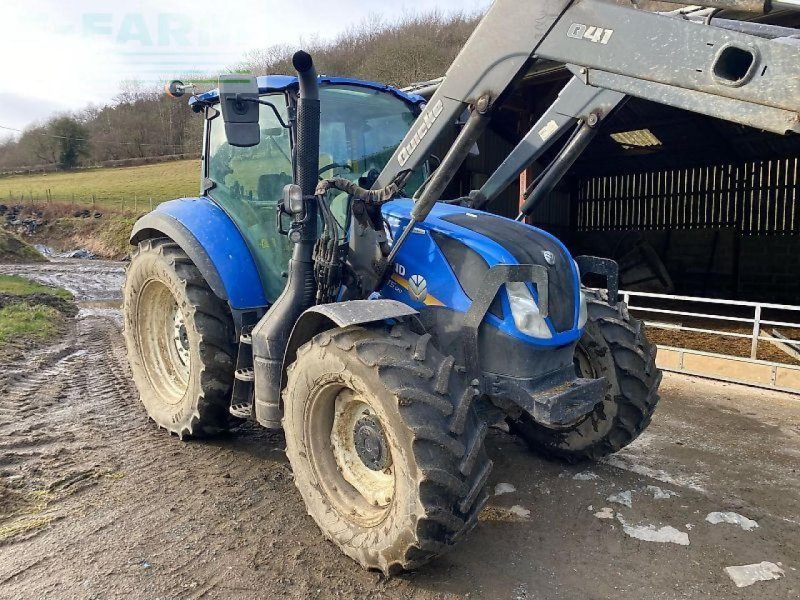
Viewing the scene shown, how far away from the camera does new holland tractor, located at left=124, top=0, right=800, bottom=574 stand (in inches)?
86.0

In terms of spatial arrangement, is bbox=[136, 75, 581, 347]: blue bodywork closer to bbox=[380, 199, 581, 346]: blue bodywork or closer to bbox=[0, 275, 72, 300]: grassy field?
bbox=[380, 199, 581, 346]: blue bodywork

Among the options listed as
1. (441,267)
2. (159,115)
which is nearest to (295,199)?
(441,267)

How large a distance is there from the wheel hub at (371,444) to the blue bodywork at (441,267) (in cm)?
65

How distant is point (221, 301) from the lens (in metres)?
3.83

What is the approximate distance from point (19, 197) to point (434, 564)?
42646 mm

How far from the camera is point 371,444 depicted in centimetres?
272

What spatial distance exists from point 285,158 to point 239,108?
657 millimetres

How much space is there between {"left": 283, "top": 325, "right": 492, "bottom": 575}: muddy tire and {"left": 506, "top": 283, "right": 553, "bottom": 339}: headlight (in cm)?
49

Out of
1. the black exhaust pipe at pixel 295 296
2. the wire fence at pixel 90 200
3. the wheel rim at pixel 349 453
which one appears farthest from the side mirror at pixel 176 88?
the wire fence at pixel 90 200

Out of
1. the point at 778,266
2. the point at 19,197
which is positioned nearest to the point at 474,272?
the point at 778,266

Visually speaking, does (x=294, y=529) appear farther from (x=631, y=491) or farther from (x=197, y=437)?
(x=631, y=491)

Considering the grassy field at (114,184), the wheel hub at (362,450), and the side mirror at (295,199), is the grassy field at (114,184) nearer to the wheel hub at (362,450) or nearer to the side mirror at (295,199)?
the side mirror at (295,199)

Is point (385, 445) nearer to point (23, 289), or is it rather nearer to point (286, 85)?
point (286, 85)

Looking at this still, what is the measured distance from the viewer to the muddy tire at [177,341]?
3709mm
